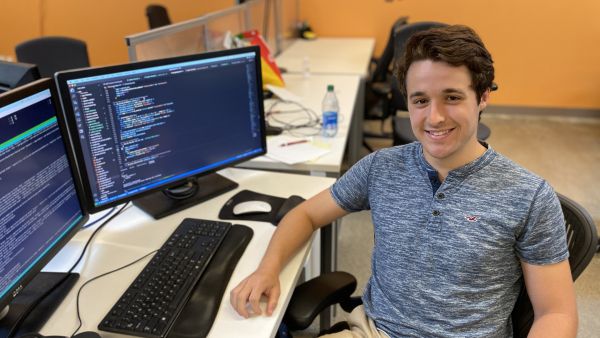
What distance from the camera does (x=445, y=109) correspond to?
0.94 m

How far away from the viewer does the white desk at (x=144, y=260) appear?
0.93 metres

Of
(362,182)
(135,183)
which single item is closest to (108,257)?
(135,183)

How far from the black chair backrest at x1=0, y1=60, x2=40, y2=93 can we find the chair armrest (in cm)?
97

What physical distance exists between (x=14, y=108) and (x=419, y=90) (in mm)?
819

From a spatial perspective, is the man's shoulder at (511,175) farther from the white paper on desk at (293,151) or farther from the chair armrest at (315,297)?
the white paper on desk at (293,151)

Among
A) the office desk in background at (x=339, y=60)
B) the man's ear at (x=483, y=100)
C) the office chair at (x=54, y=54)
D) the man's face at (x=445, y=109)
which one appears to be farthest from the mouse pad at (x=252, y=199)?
the office chair at (x=54, y=54)

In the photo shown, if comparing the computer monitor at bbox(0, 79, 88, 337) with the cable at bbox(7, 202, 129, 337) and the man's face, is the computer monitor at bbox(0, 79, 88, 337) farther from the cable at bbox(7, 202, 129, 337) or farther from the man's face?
the man's face

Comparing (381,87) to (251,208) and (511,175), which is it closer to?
(251,208)

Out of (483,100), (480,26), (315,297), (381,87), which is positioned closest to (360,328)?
(315,297)

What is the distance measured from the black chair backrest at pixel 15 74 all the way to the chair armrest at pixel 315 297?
972 mm

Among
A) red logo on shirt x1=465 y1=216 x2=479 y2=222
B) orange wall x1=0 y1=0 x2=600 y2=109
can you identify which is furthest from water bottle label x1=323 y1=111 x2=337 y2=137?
orange wall x1=0 y1=0 x2=600 y2=109

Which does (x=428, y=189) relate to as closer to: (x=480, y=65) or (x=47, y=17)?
(x=480, y=65)

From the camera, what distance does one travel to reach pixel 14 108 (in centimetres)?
86

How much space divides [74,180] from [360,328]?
80cm
